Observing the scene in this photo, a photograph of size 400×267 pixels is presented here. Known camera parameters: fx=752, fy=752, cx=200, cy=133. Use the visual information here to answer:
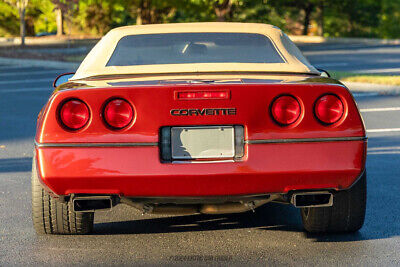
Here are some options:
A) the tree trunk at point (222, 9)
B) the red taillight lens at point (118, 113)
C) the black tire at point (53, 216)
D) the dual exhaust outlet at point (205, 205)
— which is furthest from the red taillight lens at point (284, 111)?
the tree trunk at point (222, 9)

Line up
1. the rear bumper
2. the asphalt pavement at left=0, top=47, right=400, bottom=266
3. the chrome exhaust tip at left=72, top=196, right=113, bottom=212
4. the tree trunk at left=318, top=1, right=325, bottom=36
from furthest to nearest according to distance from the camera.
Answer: the tree trunk at left=318, top=1, right=325, bottom=36, the asphalt pavement at left=0, top=47, right=400, bottom=266, the chrome exhaust tip at left=72, top=196, right=113, bottom=212, the rear bumper

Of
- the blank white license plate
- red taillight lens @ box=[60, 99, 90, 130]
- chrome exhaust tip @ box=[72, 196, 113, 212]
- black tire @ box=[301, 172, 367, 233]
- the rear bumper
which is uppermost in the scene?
red taillight lens @ box=[60, 99, 90, 130]

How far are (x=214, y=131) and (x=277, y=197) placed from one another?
22.5 inches

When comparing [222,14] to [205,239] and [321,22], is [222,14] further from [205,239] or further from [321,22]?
[205,239]

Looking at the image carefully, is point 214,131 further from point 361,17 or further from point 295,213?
point 361,17

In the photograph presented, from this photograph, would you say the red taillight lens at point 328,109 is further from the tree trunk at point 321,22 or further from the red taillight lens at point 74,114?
the tree trunk at point 321,22

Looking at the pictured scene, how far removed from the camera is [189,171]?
13.9ft

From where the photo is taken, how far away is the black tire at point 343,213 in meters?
4.81

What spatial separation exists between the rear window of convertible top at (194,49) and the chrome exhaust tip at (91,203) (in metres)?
1.13

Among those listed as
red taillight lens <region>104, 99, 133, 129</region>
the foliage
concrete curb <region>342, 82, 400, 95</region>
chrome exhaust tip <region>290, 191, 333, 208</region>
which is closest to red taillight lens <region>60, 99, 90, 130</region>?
red taillight lens <region>104, 99, 133, 129</region>

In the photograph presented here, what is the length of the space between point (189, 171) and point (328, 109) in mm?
899

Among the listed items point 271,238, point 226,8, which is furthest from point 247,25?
point 226,8

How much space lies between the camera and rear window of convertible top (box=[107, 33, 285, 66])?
527 cm

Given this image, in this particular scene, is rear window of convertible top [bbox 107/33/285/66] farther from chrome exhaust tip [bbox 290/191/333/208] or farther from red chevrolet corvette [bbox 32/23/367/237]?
chrome exhaust tip [bbox 290/191/333/208]
